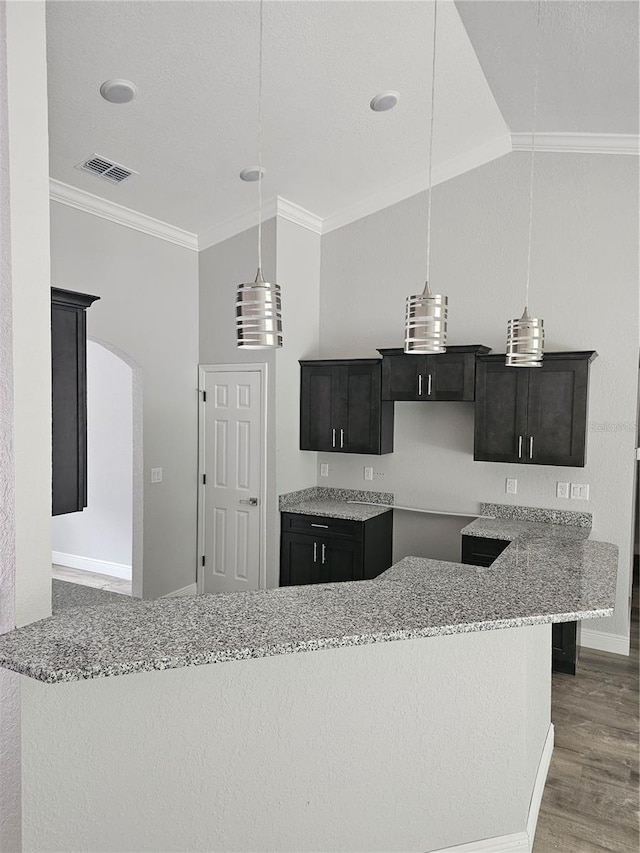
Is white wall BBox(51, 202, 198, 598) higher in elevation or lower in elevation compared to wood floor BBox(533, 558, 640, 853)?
higher

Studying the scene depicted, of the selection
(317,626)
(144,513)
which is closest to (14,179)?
(317,626)

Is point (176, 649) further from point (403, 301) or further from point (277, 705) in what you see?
point (403, 301)

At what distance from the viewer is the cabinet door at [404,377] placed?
191 inches

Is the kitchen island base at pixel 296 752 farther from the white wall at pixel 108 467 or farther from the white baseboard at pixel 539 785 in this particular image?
the white wall at pixel 108 467

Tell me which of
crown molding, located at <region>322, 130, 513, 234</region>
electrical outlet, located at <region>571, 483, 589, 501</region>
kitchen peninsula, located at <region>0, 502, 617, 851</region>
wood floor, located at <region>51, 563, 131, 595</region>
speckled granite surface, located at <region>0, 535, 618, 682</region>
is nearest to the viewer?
speckled granite surface, located at <region>0, 535, 618, 682</region>

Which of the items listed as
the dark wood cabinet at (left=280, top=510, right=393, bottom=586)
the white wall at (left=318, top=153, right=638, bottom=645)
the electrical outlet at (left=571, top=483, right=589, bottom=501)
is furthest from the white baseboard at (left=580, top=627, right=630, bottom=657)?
the dark wood cabinet at (left=280, top=510, right=393, bottom=586)

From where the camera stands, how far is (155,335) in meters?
5.17

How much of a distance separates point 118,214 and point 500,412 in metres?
3.32

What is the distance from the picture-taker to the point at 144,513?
5109 mm

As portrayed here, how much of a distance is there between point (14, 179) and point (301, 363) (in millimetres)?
3657

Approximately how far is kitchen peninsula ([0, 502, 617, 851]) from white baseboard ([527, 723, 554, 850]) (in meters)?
0.15

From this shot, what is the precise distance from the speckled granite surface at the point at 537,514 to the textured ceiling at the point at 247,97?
289 centimetres

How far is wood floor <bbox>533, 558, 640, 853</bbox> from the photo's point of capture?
2.66 meters

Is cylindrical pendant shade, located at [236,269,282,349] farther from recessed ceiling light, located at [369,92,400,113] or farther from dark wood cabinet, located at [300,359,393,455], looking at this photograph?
dark wood cabinet, located at [300,359,393,455]
